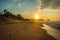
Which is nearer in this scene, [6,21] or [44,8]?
[6,21]

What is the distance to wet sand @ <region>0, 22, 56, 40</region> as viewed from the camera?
325 cm

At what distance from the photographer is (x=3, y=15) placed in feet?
11.2

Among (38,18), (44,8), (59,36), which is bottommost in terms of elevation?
(59,36)

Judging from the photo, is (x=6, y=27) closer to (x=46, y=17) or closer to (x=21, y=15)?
(x=21, y=15)

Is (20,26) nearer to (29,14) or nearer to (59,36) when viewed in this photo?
(29,14)

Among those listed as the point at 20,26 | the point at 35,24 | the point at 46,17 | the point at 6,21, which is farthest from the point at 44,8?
the point at 6,21

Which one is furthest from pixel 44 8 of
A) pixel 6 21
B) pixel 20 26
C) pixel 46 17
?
pixel 6 21

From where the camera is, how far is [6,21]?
11.2 ft

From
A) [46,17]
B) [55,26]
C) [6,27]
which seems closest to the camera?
[6,27]

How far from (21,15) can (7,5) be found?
1.32ft

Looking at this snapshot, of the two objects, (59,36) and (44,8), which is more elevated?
(44,8)

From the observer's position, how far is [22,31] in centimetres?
338

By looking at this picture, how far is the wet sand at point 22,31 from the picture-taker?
10.6ft

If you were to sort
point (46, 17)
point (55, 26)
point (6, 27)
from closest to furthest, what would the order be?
point (6, 27) < point (46, 17) < point (55, 26)
